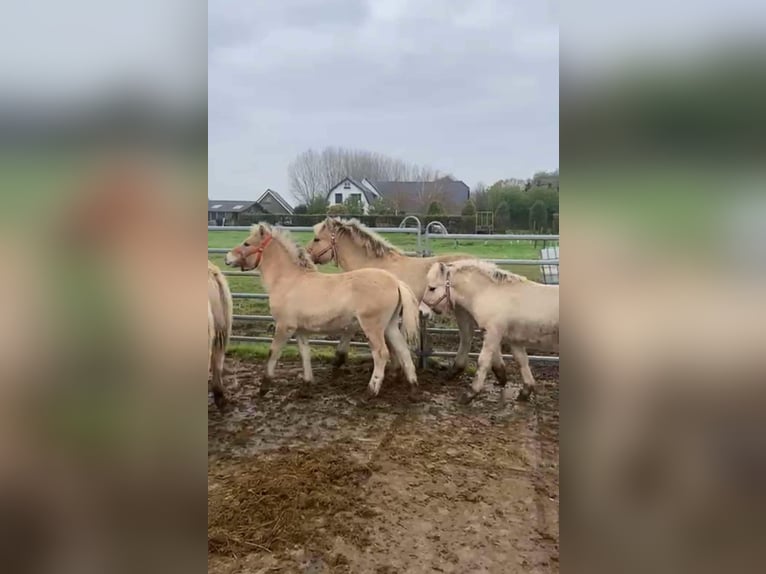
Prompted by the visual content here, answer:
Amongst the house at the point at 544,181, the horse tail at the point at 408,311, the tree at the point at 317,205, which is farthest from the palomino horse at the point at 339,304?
the house at the point at 544,181

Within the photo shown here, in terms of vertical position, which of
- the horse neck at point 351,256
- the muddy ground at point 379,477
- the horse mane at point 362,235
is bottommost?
the muddy ground at point 379,477

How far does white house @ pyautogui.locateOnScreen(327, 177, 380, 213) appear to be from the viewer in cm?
176

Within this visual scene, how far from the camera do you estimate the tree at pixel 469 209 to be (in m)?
1.66

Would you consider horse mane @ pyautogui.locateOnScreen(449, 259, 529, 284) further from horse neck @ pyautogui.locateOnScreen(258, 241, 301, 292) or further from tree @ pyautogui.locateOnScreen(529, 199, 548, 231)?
horse neck @ pyautogui.locateOnScreen(258, 241, 301, 292)

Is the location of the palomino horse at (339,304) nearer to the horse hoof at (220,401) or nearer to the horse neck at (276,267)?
the horse neck at (276,267)

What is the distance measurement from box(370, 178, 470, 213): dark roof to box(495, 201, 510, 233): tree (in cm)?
12

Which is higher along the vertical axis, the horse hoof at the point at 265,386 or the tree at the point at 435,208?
the tree at the point at 435,208

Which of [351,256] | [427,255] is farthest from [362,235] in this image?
[427,255]

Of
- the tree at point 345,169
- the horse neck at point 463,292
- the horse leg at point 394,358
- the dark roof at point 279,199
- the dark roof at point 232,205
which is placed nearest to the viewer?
the dark roof at point 232,205

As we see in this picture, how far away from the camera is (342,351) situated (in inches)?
93.6
